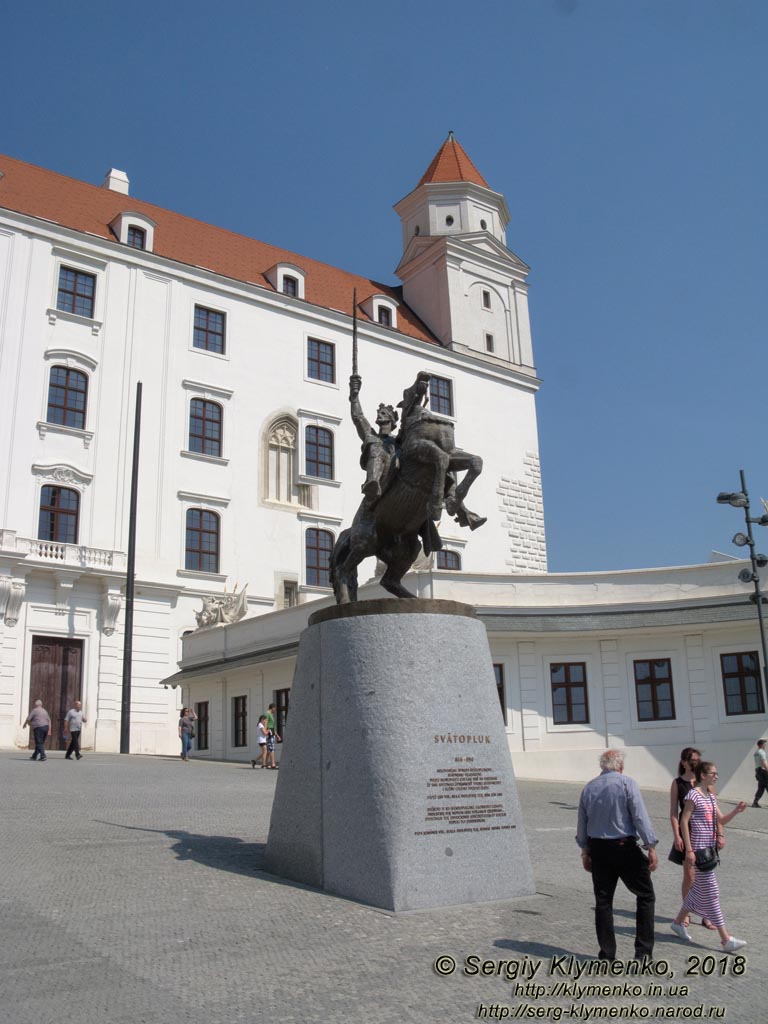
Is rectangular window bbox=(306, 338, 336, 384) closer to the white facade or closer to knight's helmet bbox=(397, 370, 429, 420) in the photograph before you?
the white facade

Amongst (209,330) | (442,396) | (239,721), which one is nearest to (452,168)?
(442,396)

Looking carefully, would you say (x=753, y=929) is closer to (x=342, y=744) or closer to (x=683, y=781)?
(x=683, y=781)

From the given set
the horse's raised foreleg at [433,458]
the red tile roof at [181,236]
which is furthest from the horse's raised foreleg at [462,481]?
the red tile roof at [181,236]

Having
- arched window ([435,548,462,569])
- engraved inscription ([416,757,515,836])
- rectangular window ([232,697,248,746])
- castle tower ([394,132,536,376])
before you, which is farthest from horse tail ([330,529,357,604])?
castle tower ([394,132,536,376])

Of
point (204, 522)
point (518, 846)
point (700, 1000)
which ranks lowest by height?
point (700, 1000)

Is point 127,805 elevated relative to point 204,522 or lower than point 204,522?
lower

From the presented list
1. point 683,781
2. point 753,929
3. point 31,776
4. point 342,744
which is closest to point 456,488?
point 342,744

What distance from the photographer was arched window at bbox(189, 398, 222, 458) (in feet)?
124

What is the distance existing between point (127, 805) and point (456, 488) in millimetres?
6828

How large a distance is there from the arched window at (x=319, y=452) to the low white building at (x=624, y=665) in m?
15.5

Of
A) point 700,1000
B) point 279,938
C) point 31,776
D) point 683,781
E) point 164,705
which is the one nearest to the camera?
point 700,1000

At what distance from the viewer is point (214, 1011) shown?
17.1 ft

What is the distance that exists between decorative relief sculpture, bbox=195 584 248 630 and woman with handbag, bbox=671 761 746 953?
25.4 meters

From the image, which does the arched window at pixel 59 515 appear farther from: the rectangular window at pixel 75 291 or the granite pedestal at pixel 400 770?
the granite pedestal at pixel 400 770
